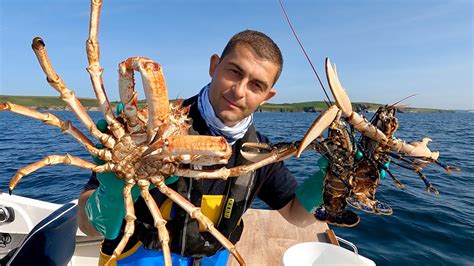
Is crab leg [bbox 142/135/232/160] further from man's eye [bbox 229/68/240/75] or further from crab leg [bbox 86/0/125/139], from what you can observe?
man's eye [bbox 229/68/240/75]

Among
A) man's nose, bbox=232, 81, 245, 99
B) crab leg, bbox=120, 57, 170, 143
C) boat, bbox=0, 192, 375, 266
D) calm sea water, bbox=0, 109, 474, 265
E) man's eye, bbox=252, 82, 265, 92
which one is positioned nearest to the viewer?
crab leg, bbox=120, 57, 170, 143

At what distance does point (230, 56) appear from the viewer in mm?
3305

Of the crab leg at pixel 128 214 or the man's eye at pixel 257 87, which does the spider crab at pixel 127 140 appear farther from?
the man's eye at pixel 257 87

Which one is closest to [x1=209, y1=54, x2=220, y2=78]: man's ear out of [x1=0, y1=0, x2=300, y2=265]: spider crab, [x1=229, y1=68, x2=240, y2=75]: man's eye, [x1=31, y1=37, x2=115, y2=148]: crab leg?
[x1=229, y1=68, x2=240, y2=75]: man's eye

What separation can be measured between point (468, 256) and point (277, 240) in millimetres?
4097

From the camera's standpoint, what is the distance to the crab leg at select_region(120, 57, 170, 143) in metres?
2.05

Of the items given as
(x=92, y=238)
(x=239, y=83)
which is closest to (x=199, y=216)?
(x=239, y=83)

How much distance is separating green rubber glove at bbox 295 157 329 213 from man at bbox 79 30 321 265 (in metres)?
0.01

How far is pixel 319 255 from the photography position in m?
3.93

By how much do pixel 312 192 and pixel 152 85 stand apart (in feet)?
7.77

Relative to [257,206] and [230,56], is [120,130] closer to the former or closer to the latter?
[230,56]

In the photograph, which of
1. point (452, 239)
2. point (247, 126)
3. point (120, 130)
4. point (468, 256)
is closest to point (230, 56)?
point (247, 126)

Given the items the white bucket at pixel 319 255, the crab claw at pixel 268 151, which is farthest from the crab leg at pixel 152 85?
the white bucket at pixel 319 255

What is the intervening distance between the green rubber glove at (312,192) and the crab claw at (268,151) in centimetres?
68
